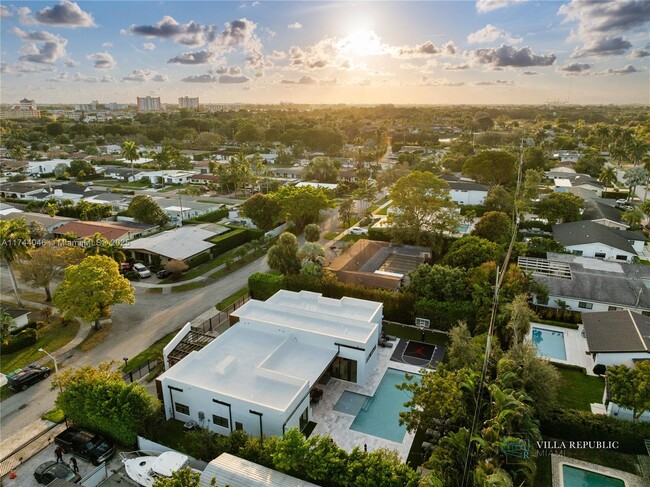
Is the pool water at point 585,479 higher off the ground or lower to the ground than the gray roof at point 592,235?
lower

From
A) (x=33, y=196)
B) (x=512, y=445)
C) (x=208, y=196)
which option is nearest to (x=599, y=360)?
(x=512, y=445)

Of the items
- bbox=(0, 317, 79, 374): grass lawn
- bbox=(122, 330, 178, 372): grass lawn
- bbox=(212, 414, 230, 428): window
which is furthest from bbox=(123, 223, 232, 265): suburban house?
bbox=(212, 414, 230, 428): window

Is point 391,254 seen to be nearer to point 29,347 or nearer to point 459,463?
point 459,463

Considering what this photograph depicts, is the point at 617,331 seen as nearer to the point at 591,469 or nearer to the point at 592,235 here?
the point at 591,469

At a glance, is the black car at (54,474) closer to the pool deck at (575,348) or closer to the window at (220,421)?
the window at (220,421)

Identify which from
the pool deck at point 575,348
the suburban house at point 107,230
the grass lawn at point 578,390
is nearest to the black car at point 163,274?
the suburban house at point 107,230

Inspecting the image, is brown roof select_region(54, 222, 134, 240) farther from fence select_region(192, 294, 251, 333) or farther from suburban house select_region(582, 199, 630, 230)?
suburban house select_region(582, 199, 630, 230)
